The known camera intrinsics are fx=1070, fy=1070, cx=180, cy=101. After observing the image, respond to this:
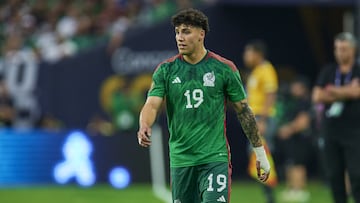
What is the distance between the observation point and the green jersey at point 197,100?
9.37m

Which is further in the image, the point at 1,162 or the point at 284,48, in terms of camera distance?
the point at 284,48

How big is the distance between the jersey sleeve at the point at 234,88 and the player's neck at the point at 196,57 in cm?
30

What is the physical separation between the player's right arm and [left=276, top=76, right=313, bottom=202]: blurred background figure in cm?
934

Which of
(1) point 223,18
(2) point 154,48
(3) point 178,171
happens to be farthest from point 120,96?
(3) point 178,171

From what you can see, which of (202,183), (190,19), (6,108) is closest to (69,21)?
(6,108)

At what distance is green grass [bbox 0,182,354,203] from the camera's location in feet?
57.2

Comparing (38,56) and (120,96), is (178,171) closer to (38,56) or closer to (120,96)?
(120,96)

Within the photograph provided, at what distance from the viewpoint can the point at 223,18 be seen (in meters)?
23.0

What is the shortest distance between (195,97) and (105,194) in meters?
9.68

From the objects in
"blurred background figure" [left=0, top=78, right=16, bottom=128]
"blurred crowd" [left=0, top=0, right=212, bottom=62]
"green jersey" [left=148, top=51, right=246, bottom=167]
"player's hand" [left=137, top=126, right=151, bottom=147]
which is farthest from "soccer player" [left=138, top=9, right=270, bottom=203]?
"blurred crowd" [left=0, top=0, right=212, bottom=62]

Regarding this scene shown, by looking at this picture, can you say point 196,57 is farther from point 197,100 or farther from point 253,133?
point 253,133

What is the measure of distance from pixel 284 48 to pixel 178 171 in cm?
1440

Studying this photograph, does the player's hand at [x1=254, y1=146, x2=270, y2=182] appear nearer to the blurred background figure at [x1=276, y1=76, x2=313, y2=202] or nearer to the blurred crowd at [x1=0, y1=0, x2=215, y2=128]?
the blurred background figure at [x1=276, y1=76, x2=313, y2=202]

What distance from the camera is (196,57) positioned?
9.44m
